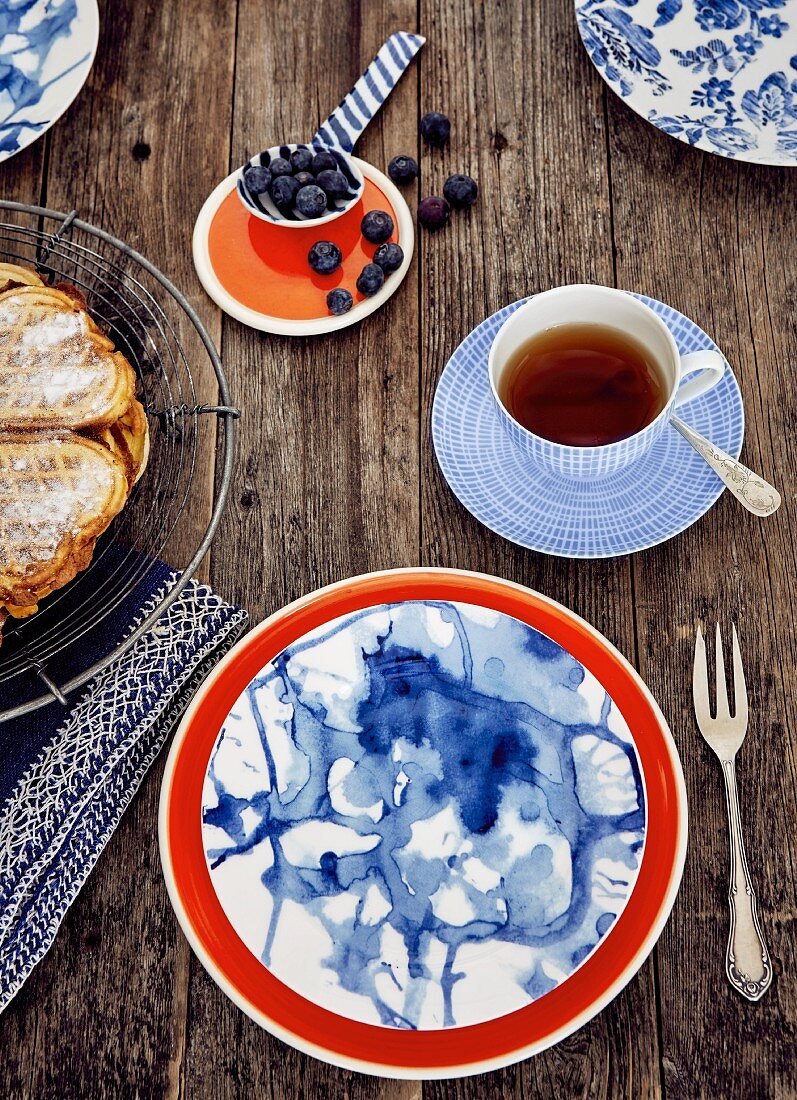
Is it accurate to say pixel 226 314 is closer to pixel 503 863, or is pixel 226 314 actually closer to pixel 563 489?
pixel 563 489

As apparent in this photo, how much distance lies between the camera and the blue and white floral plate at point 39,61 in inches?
53.0

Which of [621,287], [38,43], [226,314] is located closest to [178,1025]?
[226,314]

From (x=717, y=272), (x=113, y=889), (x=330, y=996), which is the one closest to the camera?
(x=330, y=996)

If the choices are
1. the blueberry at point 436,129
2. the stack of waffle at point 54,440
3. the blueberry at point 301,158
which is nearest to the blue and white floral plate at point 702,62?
the blueberry at point 436,129

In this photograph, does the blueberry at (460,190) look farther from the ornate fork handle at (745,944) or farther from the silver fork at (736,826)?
the ornate fork handle at (745,944)

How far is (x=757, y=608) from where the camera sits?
3.81ft

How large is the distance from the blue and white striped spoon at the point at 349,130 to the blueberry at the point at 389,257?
8cm

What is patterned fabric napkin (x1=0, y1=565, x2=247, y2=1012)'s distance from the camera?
1.06 m

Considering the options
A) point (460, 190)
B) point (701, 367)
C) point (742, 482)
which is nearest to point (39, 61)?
point (460, 190)

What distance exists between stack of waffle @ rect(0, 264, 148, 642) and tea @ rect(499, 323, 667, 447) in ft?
1.54

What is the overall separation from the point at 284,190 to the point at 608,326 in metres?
0.50

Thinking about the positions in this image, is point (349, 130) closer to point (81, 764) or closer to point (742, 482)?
point (742, 482)

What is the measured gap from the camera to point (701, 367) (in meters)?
1.00

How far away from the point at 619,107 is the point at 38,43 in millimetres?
882
